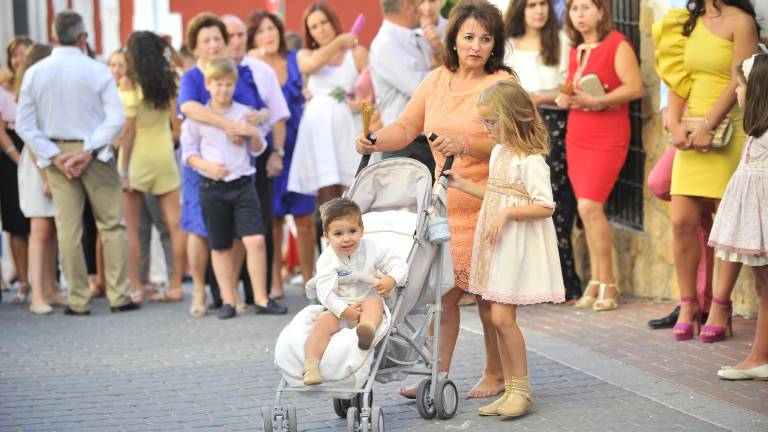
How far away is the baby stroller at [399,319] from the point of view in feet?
20.7

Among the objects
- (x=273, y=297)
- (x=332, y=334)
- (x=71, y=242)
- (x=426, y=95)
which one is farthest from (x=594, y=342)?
(x=71, y=242)

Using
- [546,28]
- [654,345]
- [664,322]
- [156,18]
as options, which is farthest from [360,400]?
[156,18]

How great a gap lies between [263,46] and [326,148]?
3.37ft

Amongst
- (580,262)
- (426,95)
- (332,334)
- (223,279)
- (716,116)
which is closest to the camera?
(332,334)

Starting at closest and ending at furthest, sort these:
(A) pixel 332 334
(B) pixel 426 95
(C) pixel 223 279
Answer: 1. (A) pixel 332 334
2. (B) pixel 426 95
3. (C) pixel 223 279

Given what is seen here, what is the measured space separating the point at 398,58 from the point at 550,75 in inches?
44.7

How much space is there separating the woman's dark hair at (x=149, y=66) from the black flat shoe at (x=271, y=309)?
2140 mm

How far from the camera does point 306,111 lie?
456 inches

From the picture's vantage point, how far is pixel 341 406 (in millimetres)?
6926

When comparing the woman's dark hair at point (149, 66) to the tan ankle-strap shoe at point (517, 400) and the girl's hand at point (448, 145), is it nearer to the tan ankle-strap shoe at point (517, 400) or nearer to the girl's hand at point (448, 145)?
the girl's hand at point (448, 145)

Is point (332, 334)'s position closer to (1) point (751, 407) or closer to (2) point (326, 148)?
(1) point (751, 407)

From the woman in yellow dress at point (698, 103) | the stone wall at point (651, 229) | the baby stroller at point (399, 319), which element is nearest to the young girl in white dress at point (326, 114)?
the stone wall at point (651, 229)

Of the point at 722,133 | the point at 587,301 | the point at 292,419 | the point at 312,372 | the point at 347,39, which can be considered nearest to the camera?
the point at 312,372

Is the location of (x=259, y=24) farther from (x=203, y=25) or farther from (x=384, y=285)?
(x=384, y=285)
